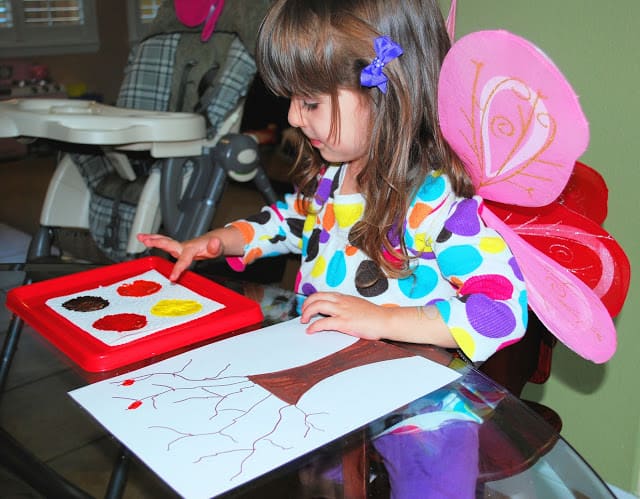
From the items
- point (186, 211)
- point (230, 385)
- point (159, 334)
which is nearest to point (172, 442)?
point (230, 385)

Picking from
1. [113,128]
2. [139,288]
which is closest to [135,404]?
[139,288]

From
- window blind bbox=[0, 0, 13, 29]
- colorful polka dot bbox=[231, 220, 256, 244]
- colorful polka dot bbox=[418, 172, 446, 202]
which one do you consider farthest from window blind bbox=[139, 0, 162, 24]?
colorful polka dot bbox=[418, 172, 446, 202]

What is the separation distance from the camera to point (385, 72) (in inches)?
33.4

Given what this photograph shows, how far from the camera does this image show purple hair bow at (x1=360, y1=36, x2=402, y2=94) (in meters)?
0.83

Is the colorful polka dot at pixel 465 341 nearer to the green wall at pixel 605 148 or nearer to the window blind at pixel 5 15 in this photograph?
the green wall at pixel 605 148

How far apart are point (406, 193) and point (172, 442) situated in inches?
18.2

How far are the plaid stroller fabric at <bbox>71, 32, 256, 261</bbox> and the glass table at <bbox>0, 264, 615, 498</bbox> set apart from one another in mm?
1249

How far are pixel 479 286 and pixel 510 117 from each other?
0.63 ft

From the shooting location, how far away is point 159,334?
768mm

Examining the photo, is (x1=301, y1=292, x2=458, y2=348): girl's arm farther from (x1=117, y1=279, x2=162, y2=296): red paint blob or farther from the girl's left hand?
(x1=117, y1=279, x2=162, y2=296): red paint blob

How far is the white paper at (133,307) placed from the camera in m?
0.77

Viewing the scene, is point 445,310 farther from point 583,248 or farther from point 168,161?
point 168,161

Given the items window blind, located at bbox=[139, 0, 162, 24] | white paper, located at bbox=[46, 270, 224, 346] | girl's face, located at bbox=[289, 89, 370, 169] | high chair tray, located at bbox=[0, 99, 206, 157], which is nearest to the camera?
white paper, located at bbox=[46, 270, 224, 346]

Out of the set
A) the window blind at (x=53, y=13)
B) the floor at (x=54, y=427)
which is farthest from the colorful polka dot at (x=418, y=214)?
the window blind at (x=53, y=13)
